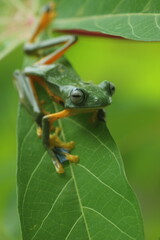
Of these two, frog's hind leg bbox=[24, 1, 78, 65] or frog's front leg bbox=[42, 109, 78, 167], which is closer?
frog's front leg bbox=[42, 109, 78, 167]

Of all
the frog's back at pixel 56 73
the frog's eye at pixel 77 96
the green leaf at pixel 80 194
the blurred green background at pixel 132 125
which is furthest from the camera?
the blurred green background at pixel 132 125

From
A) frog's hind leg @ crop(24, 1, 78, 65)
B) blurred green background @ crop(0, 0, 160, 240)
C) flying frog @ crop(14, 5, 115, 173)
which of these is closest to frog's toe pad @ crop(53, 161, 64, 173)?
flying frog @ crop(14, 5, 115, 173)

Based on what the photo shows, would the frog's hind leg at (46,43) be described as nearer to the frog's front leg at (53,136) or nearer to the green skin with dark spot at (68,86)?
the green skin with dark spot at (68,86)

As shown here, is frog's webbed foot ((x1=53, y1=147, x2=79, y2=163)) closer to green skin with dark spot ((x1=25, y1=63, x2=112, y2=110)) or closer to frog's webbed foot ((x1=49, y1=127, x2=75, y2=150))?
frog's webbed foot ((x1=49, y1=127, x2=75, y2=150))

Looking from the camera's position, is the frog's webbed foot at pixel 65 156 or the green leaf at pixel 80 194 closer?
the green leaf at pixel 80 194

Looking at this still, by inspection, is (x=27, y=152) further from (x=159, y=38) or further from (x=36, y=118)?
(x=159, y=38)

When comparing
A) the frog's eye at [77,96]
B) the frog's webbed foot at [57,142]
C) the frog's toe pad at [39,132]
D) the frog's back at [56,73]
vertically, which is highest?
the frog's back at [56,73]

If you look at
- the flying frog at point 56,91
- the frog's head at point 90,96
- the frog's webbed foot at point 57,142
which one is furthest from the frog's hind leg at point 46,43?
the frog's webbed foot at point 57,142

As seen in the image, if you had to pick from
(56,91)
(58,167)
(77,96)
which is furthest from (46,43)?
(58,167)

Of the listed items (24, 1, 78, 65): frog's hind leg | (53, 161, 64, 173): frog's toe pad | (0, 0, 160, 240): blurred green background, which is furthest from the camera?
(0, 0, 160, 240): blurred green background

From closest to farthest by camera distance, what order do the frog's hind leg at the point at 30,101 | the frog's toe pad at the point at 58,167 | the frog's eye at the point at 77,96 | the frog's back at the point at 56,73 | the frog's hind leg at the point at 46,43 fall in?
1. the frog's toe pad at the point at 58,167
2. the frog's hind leg at the point at 30,101
3. the frog's eye at the point at 77,96
4. the frog's back at the point at 56,73
5. the frog's hind leg at the point at 46,43
